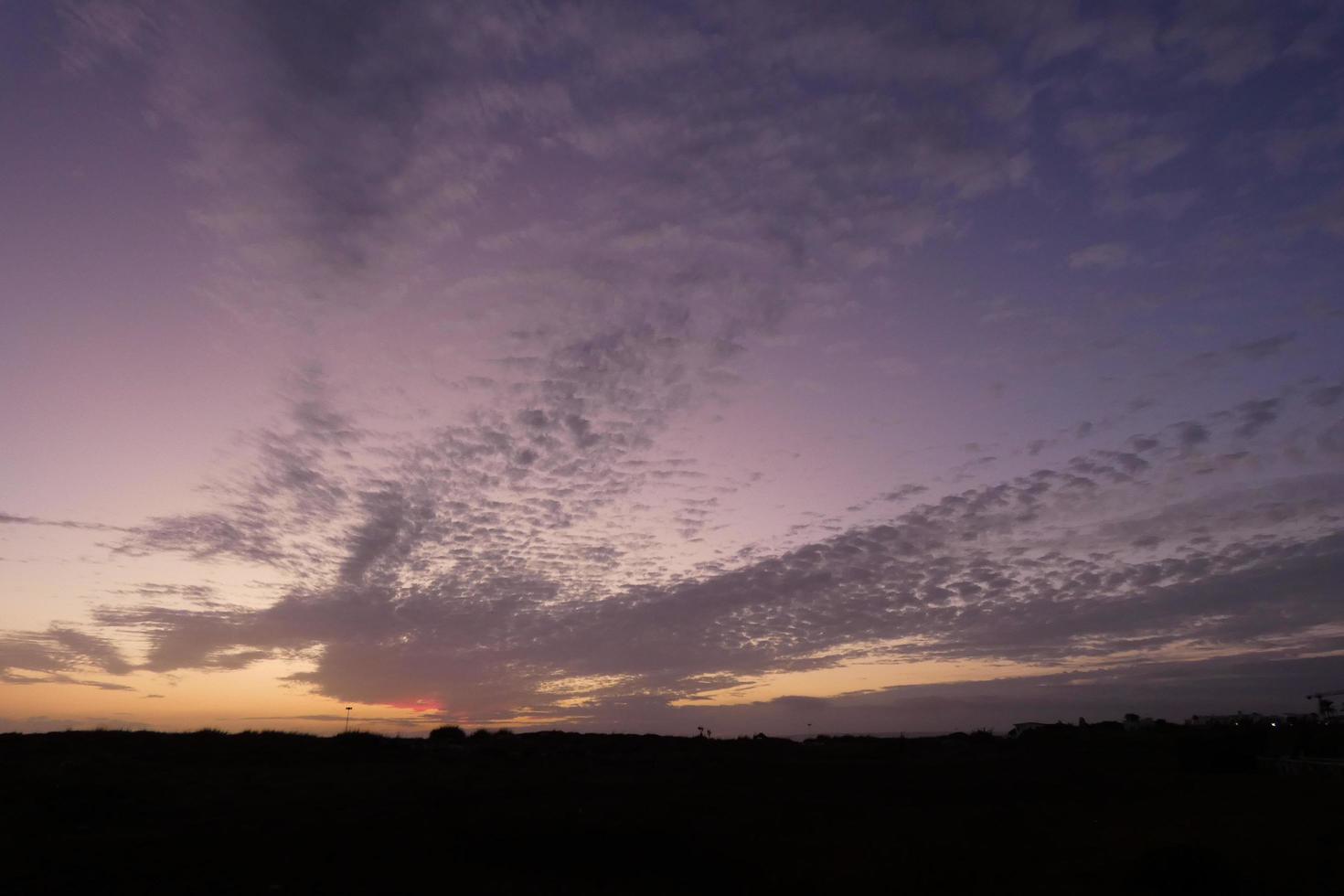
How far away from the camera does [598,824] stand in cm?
2397

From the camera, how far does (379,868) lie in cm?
1852

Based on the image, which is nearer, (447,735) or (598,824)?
(598,824)

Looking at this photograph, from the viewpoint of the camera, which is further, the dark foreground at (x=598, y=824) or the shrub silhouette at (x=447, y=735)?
the shrub silhouette at (x=447, y=735)

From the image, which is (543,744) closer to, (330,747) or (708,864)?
(330,747)

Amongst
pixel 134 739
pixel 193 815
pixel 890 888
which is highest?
pixel 134 739

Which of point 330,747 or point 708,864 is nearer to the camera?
point 708,864

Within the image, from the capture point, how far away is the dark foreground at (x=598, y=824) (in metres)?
18.0

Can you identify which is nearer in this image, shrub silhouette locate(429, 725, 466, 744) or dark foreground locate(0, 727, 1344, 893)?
dark foreground locate(0, 727, 1344, 893)

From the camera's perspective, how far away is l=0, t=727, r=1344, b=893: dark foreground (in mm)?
17969

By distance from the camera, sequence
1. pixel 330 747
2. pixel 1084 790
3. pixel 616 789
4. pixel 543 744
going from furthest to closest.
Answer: pixel 543 744 < pixel 330 747 < pixel 1084 790 < pixel 616 789

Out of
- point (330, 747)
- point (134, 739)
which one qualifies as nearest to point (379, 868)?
point (330, 747)

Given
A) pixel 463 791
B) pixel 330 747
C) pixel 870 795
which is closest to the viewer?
pixel 463 791

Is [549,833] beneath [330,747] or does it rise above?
beneath

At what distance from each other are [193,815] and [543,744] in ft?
83.6
